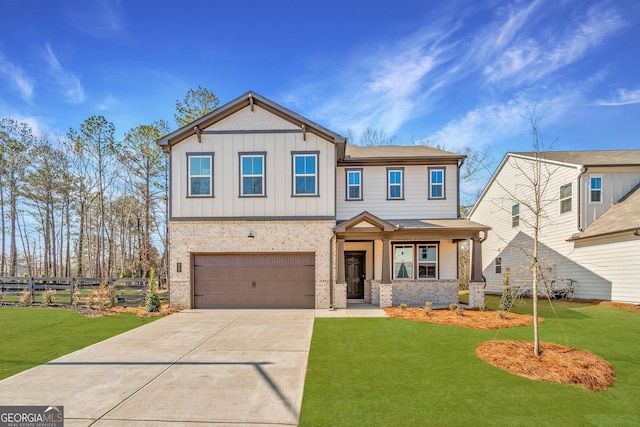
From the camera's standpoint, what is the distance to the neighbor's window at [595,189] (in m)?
13.9

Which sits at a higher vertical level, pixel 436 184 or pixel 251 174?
pixel 251 174

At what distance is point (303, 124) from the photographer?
1229 cm

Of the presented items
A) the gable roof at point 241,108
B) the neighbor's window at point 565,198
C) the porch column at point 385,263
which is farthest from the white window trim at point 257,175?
the neighbor's window at point 565,198

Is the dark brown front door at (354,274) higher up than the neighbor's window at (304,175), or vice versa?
the neighbor's window at (304,175)

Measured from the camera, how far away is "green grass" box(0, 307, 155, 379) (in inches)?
249

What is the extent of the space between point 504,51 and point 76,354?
17221 millimetres

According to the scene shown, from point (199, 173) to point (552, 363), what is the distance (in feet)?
39.7

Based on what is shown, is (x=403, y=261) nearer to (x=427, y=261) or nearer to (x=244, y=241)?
(x=427, y=261)

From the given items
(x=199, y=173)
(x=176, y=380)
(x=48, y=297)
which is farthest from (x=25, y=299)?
(x=176, y=380)

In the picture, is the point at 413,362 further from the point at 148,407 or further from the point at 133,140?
the point at 133,140

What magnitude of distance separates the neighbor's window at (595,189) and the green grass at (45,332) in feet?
61.0

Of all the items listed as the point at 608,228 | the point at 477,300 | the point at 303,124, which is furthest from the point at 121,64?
the point at 608,228

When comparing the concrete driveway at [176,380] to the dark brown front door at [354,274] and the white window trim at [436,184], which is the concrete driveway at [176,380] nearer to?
the dark brown front door at [354,274]
